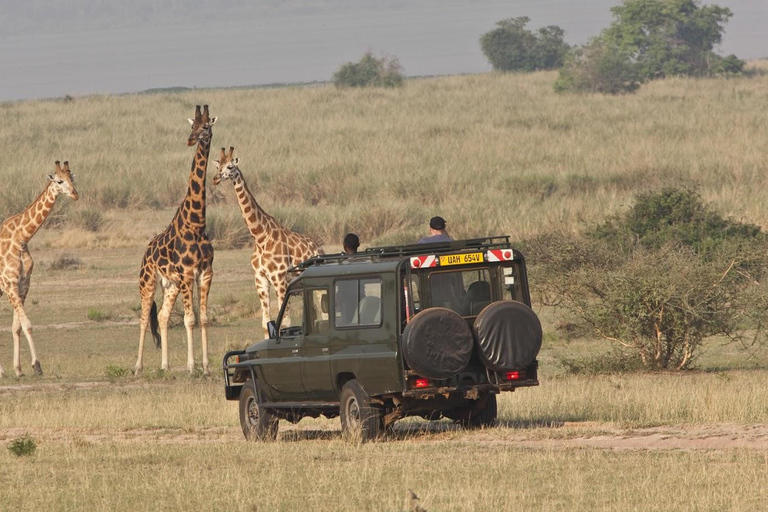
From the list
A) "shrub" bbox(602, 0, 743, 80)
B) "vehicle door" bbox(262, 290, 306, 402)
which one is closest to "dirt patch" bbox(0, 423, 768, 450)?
"vehicle door" bbox(262, 290, 306, 402)

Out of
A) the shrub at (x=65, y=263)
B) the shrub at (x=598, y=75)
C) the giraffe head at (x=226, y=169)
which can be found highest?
the shrub at (x=598, y=75)

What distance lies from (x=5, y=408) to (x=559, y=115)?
55884 millimetres

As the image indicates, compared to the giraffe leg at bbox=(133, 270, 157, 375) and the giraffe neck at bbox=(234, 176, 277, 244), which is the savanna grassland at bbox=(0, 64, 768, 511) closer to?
the giraffe leg at bbox=(133, 270, 157, 375)

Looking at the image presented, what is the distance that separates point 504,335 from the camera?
44.4 feet

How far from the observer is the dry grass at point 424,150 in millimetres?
46594

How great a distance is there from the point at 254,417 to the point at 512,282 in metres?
3.09

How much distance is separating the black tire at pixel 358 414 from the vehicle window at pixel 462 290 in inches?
A: 42.5

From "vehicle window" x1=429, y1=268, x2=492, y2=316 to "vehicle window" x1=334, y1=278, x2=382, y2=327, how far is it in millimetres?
527

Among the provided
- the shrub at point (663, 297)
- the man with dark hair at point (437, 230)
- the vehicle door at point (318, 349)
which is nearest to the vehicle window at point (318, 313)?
the vehicle door at point (318, 349)

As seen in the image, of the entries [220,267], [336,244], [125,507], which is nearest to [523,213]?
[336,244]

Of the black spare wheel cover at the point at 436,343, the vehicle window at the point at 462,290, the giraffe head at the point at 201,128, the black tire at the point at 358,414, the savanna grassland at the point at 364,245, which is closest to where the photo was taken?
the savanna grassland at the point at 364,245

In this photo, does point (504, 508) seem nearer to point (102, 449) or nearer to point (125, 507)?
point (125, 507)

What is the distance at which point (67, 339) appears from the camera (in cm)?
2858

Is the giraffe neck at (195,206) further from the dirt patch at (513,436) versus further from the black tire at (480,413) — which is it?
the black tire at (480,413)
